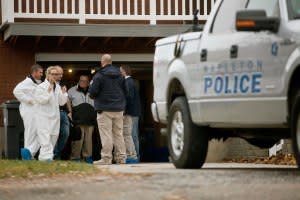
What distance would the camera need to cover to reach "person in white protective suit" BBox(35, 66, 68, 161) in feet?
50.4

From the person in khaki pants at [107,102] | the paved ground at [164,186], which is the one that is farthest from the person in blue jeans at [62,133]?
the paved ground at [164,186]

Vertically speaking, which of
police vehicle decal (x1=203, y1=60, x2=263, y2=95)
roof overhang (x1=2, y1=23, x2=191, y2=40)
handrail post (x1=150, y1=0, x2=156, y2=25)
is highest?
handrail post (x1=150, y1=0, x2=156, y2=25)

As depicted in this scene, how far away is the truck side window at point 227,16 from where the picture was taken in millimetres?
10578

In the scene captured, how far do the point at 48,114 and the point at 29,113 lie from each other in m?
0.45

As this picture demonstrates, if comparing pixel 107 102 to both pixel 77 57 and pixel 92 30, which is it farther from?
pixel 77 57

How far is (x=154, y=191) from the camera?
8.30 metres

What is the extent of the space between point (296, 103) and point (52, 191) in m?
2.38

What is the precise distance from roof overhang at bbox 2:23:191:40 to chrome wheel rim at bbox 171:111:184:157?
8.50 m

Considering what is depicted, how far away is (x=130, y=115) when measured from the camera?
58.1ft

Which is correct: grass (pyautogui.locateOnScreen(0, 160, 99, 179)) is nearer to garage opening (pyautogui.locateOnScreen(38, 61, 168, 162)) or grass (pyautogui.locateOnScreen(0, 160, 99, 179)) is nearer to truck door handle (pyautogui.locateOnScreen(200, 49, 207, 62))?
truck door handle (pyautogui.locateOnScreen(200, 49, 207, 62))

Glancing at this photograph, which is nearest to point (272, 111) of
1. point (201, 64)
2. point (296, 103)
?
point (296, 103)

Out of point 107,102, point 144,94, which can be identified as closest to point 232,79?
point 107,102

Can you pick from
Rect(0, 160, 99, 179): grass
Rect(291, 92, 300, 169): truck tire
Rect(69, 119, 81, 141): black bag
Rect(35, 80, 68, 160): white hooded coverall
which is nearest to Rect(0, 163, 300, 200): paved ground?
Rect(291, 92, 300, 169): truck tire

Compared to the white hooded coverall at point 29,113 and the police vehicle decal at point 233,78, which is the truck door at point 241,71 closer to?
the police vehicle decal at point 233,78
